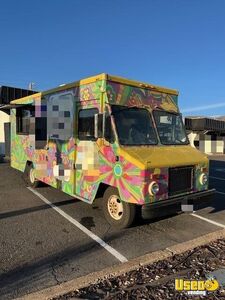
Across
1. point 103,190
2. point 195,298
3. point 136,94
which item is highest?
point 136,94

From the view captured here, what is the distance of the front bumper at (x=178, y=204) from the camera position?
5.53 m

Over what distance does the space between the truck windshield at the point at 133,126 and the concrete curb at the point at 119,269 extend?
2078 millimetres

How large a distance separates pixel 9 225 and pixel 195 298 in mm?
4048

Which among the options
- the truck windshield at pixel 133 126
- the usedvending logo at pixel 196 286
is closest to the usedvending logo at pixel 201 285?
the usedvending logo at pixel 196 286

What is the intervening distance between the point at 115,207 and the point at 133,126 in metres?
1.66

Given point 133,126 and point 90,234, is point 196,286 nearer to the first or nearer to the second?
point 90,234

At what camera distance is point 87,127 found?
676 cm

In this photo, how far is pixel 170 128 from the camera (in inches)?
278

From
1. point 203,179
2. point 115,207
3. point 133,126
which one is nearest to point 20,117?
point 133,126

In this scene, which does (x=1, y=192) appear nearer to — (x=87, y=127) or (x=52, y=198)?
(x=52, y=198)

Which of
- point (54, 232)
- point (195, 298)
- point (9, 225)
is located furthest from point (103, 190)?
point (195, 298)

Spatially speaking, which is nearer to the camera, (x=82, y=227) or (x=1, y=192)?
(x=82, y=227)

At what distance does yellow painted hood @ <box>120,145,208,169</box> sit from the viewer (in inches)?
220

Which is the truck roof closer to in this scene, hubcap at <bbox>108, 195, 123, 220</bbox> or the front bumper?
hubcap at <bbox>108, 195, 123, 220</bbox>
